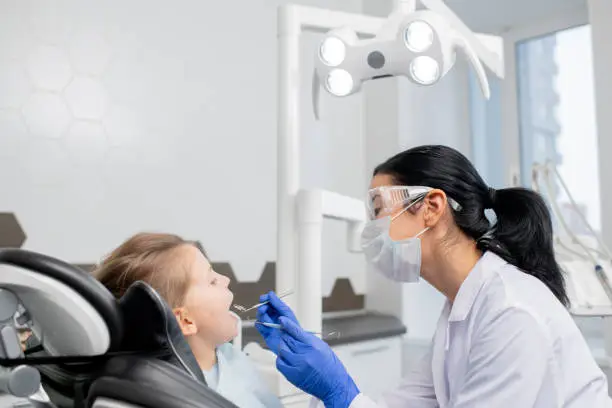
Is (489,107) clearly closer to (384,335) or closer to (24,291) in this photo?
(384,335)

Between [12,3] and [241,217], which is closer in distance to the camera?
[12,3]

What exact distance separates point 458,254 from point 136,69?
132 cm

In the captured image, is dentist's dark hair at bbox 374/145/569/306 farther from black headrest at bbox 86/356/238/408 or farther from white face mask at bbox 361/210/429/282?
black headrest at bbox 86/356/238/408

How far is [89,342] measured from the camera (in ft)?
2.05

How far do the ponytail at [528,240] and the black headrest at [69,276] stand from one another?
0.93 m

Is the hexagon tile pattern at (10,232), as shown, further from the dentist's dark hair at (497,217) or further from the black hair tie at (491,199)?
the black hair tie at (491,199)

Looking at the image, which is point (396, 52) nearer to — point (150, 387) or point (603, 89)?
point (150, 387)

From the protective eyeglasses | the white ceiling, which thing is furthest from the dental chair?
the white ceiling

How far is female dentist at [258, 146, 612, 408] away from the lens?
3.61 feet

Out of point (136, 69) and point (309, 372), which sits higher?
point (136, 69)

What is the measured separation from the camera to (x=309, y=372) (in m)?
1.20

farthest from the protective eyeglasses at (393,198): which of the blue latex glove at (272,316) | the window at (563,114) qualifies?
the window at (563,114)

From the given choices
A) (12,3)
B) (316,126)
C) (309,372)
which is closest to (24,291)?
(309,372)

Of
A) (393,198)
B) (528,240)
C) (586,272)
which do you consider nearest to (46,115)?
(393,198)
